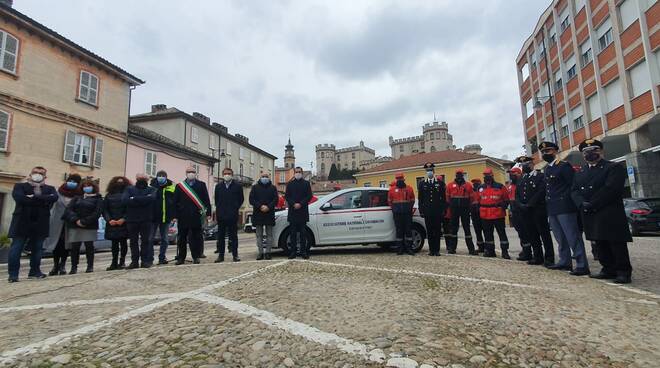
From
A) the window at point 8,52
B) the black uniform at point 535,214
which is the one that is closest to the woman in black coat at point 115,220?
the black uniform at point 535,214

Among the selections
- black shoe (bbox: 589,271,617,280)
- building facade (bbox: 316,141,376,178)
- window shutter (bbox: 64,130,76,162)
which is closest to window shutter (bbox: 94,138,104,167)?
window shutter (bbox: 64,130,76,162)

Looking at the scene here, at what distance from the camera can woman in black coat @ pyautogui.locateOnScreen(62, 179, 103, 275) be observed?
6.30 metres

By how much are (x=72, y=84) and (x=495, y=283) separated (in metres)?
23.0

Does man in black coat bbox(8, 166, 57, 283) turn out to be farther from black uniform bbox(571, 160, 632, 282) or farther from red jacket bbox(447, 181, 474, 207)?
black uniform bbox(571, 160, 632, 282)

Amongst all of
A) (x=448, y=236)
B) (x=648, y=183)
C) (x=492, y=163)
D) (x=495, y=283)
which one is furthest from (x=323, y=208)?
(x=492, y=163)

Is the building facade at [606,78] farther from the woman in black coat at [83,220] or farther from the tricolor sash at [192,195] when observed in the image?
the woman in black coat at [83,220]

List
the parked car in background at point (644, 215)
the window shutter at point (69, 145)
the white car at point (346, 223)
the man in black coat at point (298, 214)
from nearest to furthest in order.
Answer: the man in black coat at point (298, 214) < the white car at point (346, 223) < the parked car in background at point (644, 215) < the window shutter at point (69, 145)

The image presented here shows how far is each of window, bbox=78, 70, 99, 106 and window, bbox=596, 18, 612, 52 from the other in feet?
97.0

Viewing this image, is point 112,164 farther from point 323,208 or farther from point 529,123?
point 529,123

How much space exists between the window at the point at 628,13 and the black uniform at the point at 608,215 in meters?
18.2

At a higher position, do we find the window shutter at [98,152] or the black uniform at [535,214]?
the window shutter at [98,152]

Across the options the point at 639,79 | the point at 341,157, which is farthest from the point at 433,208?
the point at 341,157

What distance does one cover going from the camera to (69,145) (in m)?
18.8

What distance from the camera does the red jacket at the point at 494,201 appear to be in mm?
7387
